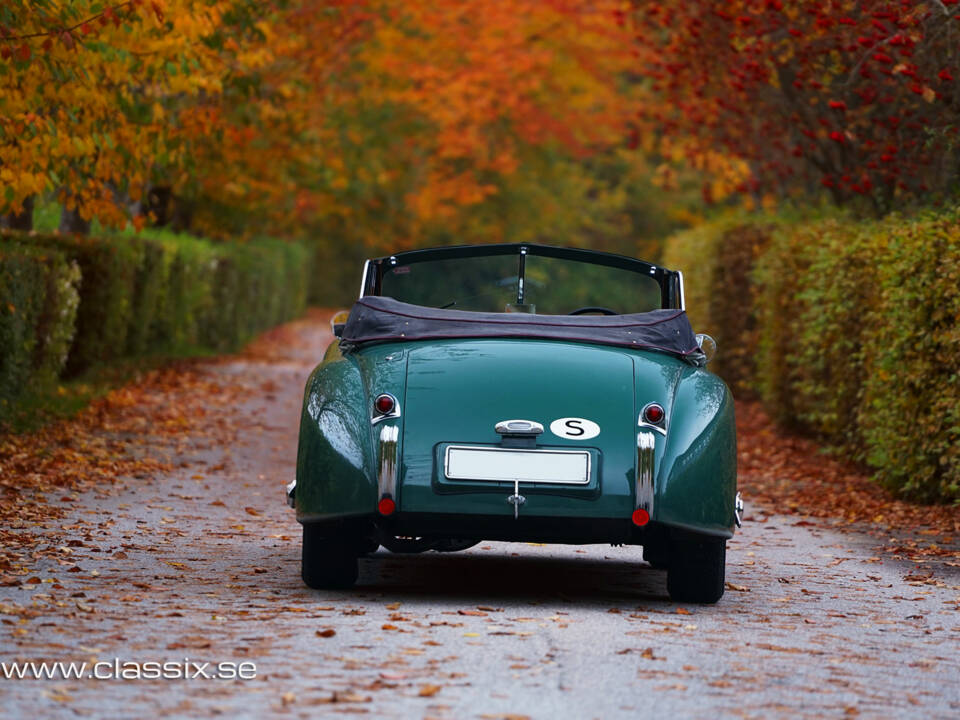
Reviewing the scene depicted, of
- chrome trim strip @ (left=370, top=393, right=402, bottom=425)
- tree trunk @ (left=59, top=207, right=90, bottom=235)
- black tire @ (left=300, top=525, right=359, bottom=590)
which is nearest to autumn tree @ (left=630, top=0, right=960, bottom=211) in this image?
chrome trim strip @ (left=370, top=393, right=402, bottom=425)

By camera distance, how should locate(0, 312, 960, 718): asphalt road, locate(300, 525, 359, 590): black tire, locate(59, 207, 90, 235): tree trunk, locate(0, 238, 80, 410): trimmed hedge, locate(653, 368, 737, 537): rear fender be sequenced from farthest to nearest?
locate(59, 207, 90, 235): tree trunk, locate(0, 238, 80, 410): trimmed hedge, locate(300, 525, 359, 590): black tire, locate(653, 368, 737, 537): rear fender, locate(0, 312, 960, 718): asphalt road

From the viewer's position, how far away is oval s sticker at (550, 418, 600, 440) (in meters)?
6.99

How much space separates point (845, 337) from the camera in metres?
14.0

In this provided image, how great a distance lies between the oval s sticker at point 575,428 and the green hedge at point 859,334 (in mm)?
4318

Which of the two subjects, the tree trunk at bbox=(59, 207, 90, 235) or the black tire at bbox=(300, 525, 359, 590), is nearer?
the black tire at bbox=(300, 525, 359, 590)

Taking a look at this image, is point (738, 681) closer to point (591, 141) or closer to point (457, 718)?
point (457, 718)

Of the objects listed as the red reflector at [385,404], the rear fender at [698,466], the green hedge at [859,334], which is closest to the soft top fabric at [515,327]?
the rear fender at [698,466]

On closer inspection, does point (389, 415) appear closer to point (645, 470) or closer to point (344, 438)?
point (344, 438)

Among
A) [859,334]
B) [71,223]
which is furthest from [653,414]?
[71,223]

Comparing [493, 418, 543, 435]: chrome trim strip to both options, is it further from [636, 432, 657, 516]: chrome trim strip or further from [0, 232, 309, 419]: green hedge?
[0, 232, 309, 419]: green hedge

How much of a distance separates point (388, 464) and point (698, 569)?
60.3 inches

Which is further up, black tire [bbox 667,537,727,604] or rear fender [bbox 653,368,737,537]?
rear fender [bbox 653,368,737,537]

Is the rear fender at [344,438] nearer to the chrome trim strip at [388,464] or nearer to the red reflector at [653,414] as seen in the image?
the chrome trim strip at [388,464]

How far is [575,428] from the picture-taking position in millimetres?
7004
